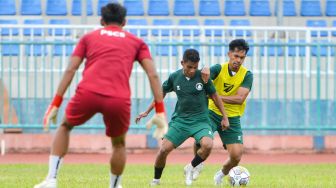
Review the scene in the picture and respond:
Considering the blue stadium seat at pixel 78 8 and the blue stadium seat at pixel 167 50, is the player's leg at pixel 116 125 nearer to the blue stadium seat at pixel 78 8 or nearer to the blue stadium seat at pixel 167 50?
the blue stadium seat at pixel 167 50

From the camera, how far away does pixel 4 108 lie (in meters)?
20.1

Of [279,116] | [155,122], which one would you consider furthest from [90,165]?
[155,122]

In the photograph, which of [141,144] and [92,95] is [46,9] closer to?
[141,144]

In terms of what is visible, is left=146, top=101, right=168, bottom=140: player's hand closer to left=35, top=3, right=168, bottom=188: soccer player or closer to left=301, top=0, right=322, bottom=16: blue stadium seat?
left=35, top=3, right=168, bottom=188: soccer player

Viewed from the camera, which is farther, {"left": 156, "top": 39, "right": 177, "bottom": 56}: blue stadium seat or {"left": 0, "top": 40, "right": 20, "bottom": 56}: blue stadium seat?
{"left": 156, "top": 39, "right": 177, "bottom": 56}: blue stadium seat

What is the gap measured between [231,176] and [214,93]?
1.06 meters

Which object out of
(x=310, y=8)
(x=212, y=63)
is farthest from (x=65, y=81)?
(x=310, y=8)

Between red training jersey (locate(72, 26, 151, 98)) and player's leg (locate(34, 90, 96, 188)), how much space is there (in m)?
0.11

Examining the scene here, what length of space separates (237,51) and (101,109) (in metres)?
4.07

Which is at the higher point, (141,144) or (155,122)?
(155,122)

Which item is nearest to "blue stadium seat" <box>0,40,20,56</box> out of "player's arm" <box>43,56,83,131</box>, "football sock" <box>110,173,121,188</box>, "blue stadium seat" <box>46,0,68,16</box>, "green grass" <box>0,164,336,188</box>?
"green grass" <box>0,164,336,188</box>

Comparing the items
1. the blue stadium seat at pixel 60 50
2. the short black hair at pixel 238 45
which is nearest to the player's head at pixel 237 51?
the short black hair at pixel 238 45

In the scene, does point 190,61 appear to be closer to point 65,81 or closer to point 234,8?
point 65,81

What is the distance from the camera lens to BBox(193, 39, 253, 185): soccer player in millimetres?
13070
